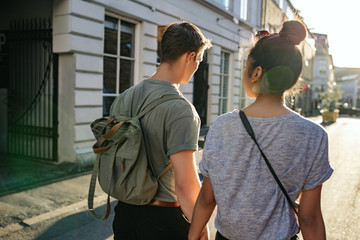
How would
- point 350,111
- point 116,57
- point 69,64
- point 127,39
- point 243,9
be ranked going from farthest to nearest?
point 350,111
point 243,9
point 127,39
point 116,57
point 69,64

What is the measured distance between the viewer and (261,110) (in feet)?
4.66

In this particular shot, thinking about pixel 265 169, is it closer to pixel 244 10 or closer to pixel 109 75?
pixel 109 75

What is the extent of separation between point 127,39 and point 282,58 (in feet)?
23.9

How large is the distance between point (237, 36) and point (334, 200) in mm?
10204

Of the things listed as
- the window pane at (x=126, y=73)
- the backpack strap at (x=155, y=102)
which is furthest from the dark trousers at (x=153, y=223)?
the window pane at (x=126, y=73)

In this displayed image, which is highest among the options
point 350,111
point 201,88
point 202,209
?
point 201,88

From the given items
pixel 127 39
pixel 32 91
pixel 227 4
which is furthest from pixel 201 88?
pixel 32 91

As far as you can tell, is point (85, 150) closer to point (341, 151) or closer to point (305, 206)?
point (305, 206)

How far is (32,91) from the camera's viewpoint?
25.1ft

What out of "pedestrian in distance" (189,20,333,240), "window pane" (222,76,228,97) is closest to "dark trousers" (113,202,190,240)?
"pedestrian in distance" (189,20,333,240)

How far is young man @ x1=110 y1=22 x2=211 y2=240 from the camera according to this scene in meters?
1.60

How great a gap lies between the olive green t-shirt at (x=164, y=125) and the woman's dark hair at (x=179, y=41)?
0.51 ft

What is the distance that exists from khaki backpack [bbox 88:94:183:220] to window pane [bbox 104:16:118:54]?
249 inches

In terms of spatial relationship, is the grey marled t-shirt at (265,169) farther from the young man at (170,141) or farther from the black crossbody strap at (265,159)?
the young man at (170,141)
